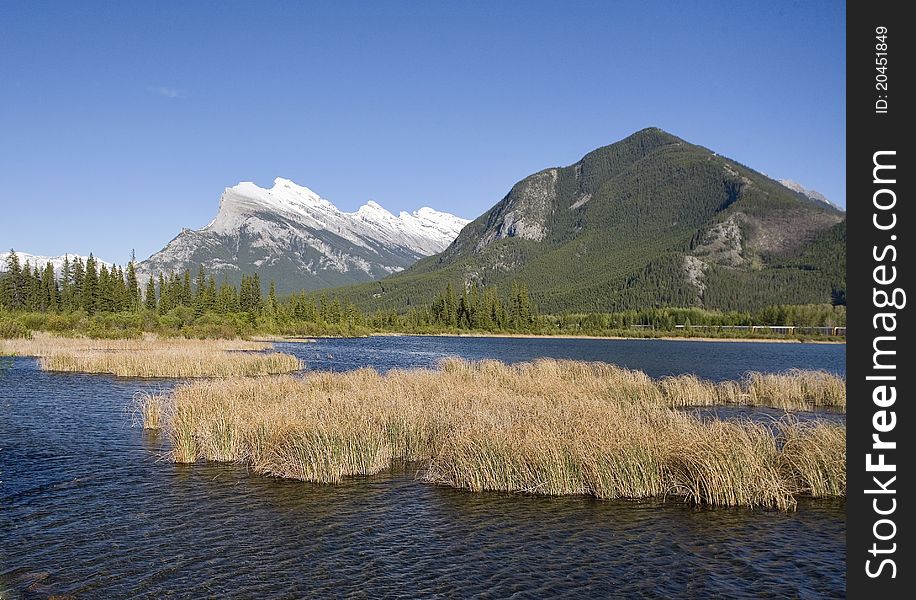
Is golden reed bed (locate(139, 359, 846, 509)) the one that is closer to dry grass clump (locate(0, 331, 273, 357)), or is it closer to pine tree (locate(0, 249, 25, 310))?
dry grass clump (locate(0, 331, 273, 357))

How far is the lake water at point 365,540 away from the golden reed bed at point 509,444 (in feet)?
2.27

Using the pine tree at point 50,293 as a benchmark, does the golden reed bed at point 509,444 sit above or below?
below

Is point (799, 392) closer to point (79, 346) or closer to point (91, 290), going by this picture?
point (79, 346)

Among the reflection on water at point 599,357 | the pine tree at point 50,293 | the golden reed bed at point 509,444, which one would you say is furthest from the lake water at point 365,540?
the pine tree at point 50,293

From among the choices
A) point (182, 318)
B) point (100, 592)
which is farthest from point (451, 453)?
point (182, 318)

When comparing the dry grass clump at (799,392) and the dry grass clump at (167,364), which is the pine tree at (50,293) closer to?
the dry grass clump at (167,364)

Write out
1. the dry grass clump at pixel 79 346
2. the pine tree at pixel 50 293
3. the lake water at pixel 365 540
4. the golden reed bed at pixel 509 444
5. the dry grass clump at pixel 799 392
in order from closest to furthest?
the lake water at pixel 365 540 < the golden reed bed at pixel 509 444 < the dry grass clump at pixel 799 392 < the dry grass clump at pixel 79 346 < the pine tree at pixel 50 293

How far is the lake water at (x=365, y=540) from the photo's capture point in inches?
477

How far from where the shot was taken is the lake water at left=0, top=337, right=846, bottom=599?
39.8 ft

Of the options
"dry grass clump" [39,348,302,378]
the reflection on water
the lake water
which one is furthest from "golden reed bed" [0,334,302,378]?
the lake water

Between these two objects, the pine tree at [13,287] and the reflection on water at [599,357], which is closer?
the reflection on water at [599,357]

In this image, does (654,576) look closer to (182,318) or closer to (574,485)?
(574,485)

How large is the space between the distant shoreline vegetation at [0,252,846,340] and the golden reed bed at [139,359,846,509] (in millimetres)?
62986
